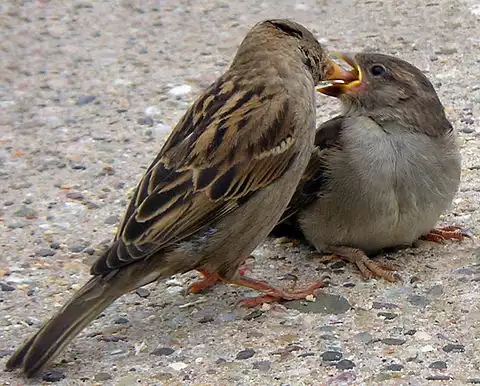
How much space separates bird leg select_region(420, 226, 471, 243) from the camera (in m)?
5.13

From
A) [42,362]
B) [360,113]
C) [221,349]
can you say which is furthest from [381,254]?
[42,362]

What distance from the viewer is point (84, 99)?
6.94m

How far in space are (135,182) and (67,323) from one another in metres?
1.81

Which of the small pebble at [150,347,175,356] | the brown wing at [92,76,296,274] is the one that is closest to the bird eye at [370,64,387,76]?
the brown wing at [92,76,296,274]

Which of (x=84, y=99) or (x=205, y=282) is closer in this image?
(x=205, y=282)

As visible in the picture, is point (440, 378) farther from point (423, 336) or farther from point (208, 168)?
point (208, 168)

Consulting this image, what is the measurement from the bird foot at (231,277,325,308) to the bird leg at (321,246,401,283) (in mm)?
266

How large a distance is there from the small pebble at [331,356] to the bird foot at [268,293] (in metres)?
0.48

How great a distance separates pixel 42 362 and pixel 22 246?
1.27 meters

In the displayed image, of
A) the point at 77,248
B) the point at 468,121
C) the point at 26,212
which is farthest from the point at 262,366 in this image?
the point at 468,121

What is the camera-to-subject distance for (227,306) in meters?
4.77

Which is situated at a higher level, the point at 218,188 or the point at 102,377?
the point at 218,188

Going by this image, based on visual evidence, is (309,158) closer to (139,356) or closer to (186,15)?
(139,356)

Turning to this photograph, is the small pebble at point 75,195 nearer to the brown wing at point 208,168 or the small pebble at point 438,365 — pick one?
the brown wing at point 208,168
